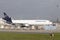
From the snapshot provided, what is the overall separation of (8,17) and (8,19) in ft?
9.59

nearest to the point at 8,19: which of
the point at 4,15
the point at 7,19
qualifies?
the point at 7,19

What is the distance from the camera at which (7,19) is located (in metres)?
129

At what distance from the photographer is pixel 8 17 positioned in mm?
131250

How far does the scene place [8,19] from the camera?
422ft

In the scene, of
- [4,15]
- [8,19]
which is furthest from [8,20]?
[4,15]

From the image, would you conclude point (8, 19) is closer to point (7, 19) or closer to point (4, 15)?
point (7, 19)

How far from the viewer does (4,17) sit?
438 ft

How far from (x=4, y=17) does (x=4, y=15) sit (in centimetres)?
319

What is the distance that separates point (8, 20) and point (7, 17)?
3.24m

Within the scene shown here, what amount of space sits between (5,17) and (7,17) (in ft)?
4.79

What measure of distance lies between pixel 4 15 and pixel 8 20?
9392 mm

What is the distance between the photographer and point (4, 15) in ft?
447

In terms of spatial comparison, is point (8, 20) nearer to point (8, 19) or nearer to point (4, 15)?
point (8, 19)

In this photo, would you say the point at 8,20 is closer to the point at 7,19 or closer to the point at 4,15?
the point at 7,19
